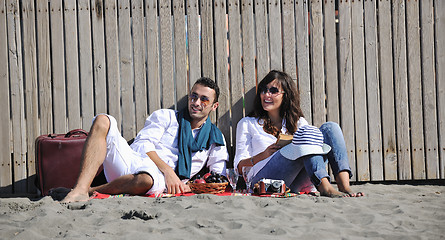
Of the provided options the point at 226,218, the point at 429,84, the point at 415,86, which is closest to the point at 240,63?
the point at 415,86

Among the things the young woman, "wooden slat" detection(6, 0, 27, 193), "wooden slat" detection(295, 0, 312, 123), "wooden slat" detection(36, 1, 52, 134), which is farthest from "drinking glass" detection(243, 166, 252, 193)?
"wooden slat" detection(6, 0, 27, 193)

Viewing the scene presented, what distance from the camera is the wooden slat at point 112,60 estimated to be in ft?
15.9

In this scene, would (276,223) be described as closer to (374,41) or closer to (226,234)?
(226,234)

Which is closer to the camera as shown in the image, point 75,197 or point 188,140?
point 75,197

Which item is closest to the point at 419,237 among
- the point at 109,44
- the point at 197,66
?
the point at 197,66

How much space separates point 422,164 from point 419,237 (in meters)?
2.72

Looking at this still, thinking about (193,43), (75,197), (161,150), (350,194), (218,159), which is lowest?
(350,194)

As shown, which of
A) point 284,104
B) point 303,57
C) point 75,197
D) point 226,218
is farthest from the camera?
point 303,57

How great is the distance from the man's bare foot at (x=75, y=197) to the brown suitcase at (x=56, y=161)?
0.88m

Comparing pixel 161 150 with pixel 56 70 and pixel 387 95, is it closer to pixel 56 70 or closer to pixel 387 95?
pixel 56 70

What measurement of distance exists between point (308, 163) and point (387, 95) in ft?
5.47

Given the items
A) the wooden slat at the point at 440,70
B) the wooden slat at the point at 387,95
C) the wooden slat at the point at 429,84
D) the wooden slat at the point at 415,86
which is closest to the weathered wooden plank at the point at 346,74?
the wooden slat at the point at 387,95

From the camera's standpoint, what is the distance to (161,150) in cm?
452

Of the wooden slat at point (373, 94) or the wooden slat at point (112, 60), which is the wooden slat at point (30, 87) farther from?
the wooden slat at point (373, 94)
